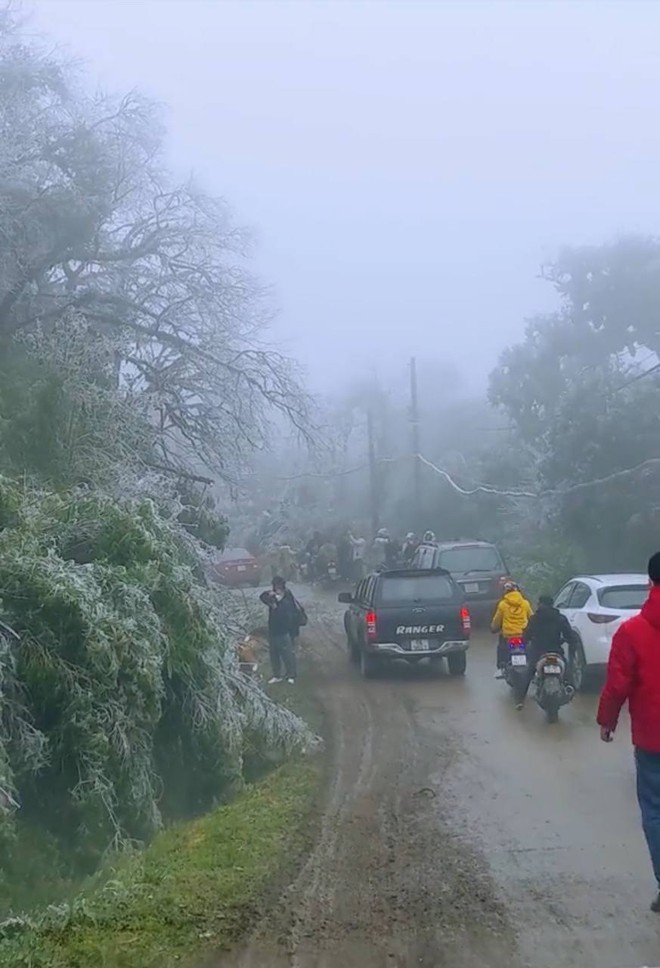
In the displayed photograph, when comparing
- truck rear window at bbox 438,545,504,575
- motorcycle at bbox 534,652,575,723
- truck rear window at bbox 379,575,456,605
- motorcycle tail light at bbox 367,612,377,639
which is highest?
A: truck rear window at bbox 438,545,504,575

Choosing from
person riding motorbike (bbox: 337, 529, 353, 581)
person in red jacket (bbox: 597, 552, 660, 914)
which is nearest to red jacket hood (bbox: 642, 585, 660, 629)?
person in red jacket (bbox: 597, 552, 660, 914)

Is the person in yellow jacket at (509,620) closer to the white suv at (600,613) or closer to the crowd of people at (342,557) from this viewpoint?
the white suv at (600,613)

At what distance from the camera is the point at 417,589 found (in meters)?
19.4

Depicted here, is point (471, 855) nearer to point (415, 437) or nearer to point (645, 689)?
point (645, 689)

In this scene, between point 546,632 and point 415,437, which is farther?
point 415,437

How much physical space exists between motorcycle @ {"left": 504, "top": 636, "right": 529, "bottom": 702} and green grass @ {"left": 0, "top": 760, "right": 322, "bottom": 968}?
19.7 ft

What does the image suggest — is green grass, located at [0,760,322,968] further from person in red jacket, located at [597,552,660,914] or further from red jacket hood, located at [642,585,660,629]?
red jacket hood, located at [642,585,660,629]

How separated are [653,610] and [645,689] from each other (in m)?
0.45

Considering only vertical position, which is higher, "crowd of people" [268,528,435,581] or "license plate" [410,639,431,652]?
"crowd of people" [268,528,435,581]

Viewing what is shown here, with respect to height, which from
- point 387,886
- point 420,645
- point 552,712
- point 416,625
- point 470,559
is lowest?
point 387,886

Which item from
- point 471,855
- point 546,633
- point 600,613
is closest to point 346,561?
point 600,613

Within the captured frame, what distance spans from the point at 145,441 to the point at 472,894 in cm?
1031

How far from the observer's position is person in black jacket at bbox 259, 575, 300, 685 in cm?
1853

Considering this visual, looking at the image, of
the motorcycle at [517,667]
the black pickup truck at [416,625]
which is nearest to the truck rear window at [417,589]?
the black pickup truck at [416,625]
